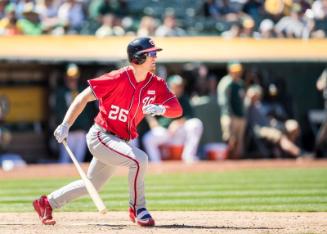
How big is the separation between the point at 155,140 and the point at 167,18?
10.0 ft

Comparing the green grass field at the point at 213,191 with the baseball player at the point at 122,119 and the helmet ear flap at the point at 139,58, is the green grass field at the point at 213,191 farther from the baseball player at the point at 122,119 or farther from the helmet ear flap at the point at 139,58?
the helmet ear flap at the point at 139,58

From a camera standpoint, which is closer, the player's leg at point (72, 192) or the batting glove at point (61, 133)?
the batting glove at point (61, 133)

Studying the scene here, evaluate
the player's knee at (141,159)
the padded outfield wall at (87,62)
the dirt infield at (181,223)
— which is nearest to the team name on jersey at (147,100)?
the player's knee at (141,159)

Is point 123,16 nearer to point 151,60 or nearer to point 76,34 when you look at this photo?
point 76,34

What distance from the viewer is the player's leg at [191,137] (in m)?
16.1

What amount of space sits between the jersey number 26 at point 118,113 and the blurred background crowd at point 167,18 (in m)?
9.21

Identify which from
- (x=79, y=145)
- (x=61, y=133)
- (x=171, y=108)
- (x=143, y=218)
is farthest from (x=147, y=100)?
(x=79, y=145)

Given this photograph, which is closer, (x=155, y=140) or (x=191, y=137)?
(x=155, y=140)

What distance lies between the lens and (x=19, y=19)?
1689 cm

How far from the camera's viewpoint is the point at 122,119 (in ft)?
24.7

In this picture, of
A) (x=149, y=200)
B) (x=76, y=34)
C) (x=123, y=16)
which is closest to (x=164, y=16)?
(x=123, y=16)

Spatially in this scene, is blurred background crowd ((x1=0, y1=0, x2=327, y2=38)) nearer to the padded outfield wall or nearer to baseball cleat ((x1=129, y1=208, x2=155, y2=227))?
the padded outfield wall

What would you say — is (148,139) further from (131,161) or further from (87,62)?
(131,161)

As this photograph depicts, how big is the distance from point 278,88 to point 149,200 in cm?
828
